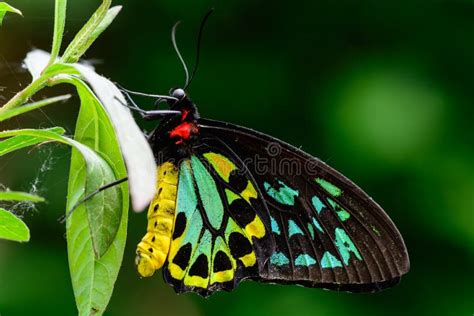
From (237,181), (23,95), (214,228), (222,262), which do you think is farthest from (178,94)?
(23,95)

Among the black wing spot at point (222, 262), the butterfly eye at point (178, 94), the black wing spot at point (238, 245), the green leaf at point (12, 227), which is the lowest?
the black wing spot at point (222, 262)

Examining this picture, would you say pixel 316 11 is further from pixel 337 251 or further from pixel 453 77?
pixel 337 251

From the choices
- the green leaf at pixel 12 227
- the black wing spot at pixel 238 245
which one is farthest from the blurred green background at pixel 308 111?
the green leaf at pixel 12 227

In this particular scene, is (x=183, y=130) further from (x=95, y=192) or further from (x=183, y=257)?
(x=95, y=192)

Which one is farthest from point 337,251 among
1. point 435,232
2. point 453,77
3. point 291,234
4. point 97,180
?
point 453,77

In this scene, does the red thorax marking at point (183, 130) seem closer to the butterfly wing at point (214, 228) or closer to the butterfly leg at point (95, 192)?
the butterfly wing at point (214, 228)

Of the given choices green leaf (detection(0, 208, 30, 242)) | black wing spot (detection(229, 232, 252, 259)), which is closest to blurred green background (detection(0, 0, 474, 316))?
black wing spot (detection(229, 232, 252, 259))
